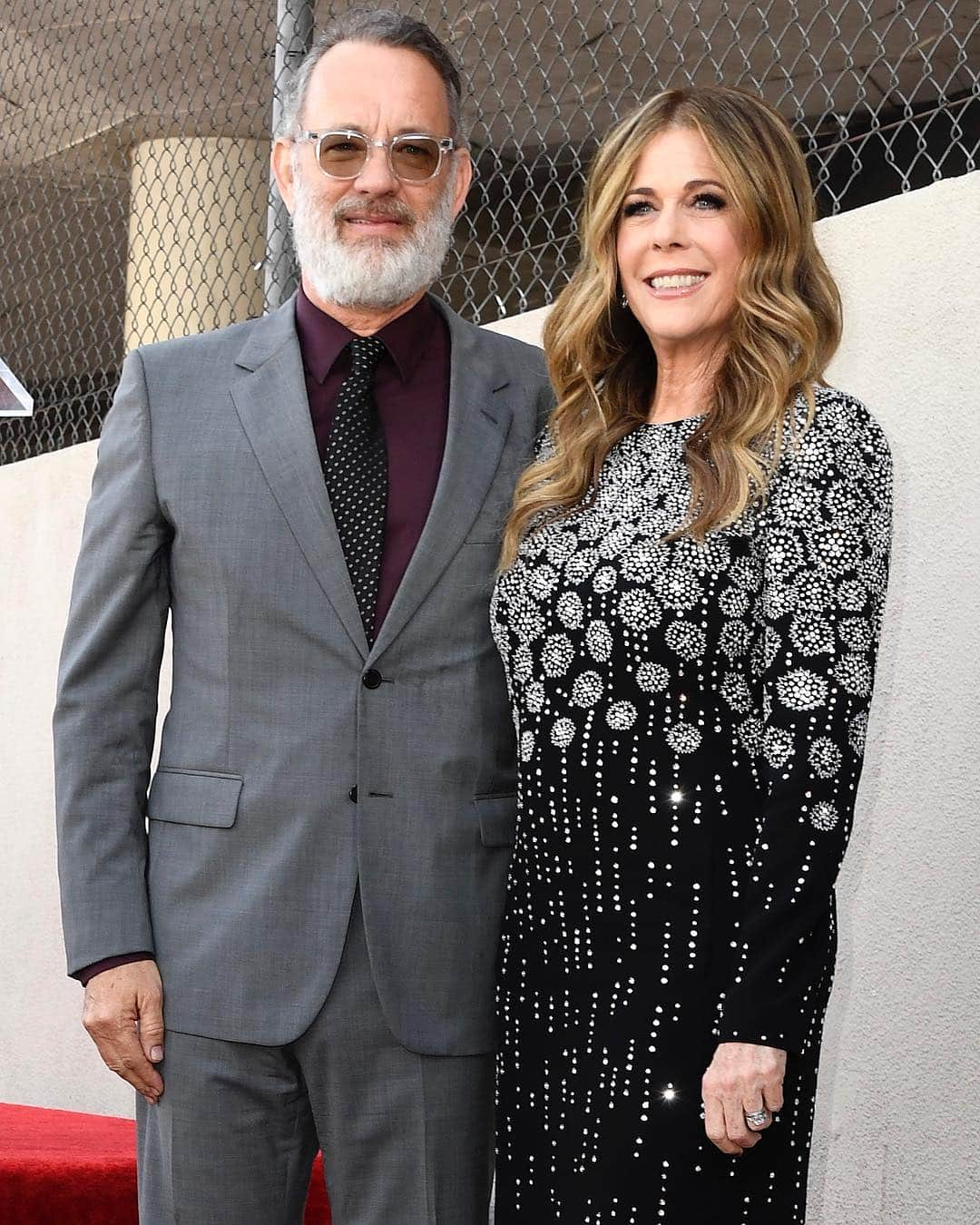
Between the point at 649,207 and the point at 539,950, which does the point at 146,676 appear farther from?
the point at 649,207

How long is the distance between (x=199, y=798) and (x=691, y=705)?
2.28 feet

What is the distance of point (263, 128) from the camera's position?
539cm

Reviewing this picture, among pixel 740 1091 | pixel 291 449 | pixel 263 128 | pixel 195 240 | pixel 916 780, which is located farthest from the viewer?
pixel 195 240

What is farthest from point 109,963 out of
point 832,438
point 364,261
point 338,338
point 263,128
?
point 263,128

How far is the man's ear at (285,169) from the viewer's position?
2.53m

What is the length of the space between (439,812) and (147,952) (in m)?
0.44

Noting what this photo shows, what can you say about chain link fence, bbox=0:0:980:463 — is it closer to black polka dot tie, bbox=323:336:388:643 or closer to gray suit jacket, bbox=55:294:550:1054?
black polka dot tie, bbox=323:336:388:643

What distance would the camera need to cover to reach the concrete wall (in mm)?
2916

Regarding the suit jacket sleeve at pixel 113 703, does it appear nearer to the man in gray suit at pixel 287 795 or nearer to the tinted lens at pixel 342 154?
the man in gray suit at pixel 287 795

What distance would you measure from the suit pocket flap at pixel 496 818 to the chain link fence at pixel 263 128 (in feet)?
5.57

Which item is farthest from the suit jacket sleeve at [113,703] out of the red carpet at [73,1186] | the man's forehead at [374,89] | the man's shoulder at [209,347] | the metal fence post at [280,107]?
the metal fence post at [280,107]

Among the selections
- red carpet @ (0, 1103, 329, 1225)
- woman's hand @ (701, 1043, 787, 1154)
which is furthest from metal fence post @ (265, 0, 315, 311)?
woman's hand @ (701, 1043, 787, 1154)

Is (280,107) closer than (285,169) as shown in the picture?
No

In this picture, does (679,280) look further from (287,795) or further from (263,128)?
(263,128)
